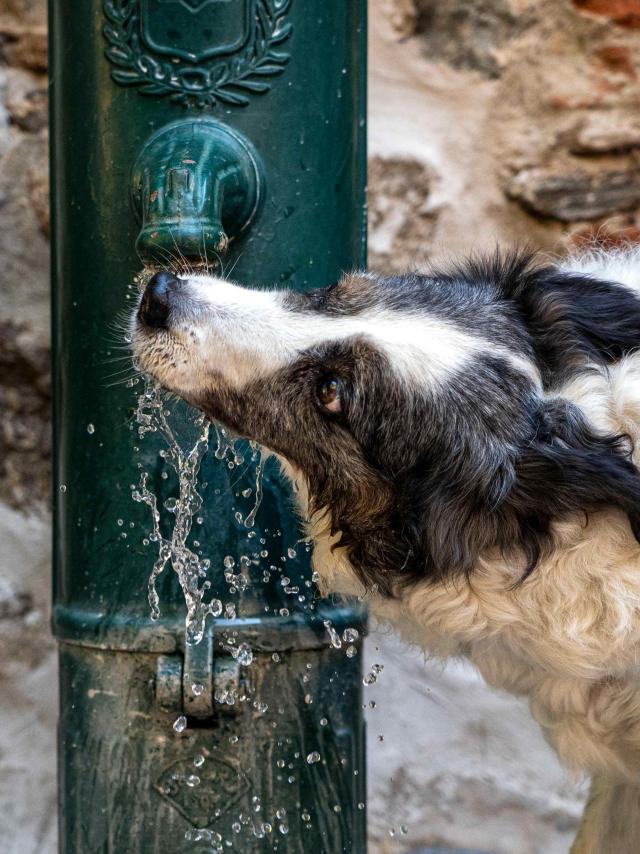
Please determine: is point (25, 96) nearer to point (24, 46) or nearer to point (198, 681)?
point (24, 46)

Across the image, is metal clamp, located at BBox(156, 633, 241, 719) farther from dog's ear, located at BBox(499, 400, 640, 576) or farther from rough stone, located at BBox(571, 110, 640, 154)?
rough stone, located at BBox(571, 110, 640, 154)

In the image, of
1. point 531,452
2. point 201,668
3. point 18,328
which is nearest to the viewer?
point 531,452

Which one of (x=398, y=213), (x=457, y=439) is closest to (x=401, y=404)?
(x=457, y=439)

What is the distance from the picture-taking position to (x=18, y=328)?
2.01 meters

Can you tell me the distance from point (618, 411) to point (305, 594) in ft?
1.55

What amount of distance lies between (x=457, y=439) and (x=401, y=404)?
0.07 m

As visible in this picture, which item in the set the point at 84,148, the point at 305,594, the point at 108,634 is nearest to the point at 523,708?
the point at 305,594

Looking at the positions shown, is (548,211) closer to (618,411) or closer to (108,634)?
(618,411)

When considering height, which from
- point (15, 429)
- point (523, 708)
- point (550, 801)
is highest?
point (15, 429)

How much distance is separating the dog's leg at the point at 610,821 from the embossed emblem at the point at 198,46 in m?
1.04

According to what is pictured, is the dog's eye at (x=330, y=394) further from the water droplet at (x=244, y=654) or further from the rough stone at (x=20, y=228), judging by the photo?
the rough stone at (x=20, y=228)

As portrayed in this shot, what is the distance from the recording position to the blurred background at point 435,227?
2025 millimetres

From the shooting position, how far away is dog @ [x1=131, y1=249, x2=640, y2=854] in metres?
1.23

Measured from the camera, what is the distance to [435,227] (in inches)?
83.8
